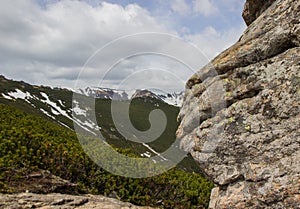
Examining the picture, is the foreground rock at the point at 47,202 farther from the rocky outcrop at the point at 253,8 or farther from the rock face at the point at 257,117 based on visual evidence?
the rocky outcrop at the point at 253,8

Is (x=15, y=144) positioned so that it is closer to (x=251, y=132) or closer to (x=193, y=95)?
(x=193, y=95)

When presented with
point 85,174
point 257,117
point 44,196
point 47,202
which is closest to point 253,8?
point 257,117

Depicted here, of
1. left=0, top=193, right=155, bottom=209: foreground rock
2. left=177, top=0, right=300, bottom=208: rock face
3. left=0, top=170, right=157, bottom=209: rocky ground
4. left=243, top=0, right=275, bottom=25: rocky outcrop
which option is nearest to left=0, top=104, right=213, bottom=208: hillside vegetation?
left=0, top=170, right=157, bottom=209: rocky ground

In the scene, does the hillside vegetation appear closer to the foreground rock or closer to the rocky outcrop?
the foreground rock

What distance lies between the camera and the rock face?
22.2 feet

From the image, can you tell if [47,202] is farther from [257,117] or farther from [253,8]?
[253,8]

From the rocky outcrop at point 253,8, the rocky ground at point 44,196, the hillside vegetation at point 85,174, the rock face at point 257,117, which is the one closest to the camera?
the rock face at point 257,117

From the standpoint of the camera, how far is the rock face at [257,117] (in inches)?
267

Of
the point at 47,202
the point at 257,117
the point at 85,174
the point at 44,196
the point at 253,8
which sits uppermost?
the point at 253,8

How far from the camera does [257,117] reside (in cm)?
739

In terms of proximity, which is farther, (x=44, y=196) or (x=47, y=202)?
(x=44, y=196)

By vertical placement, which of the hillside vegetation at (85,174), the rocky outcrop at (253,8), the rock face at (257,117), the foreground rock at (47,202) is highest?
the rocky outcrop at (253,8)

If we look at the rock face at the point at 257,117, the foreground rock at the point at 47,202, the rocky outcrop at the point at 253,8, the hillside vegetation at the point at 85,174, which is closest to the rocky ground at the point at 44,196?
the foreground rock at the point at 47,202

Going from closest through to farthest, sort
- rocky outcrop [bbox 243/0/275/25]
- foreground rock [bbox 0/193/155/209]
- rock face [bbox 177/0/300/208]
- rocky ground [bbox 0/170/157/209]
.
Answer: rock face [bbox 177/0/300/208]
foreground rock [bbox 0/193/155/209]
rocky ground [bbox 0/170/157/209]
rocky outcrop [bbox 243/0/275/25]
